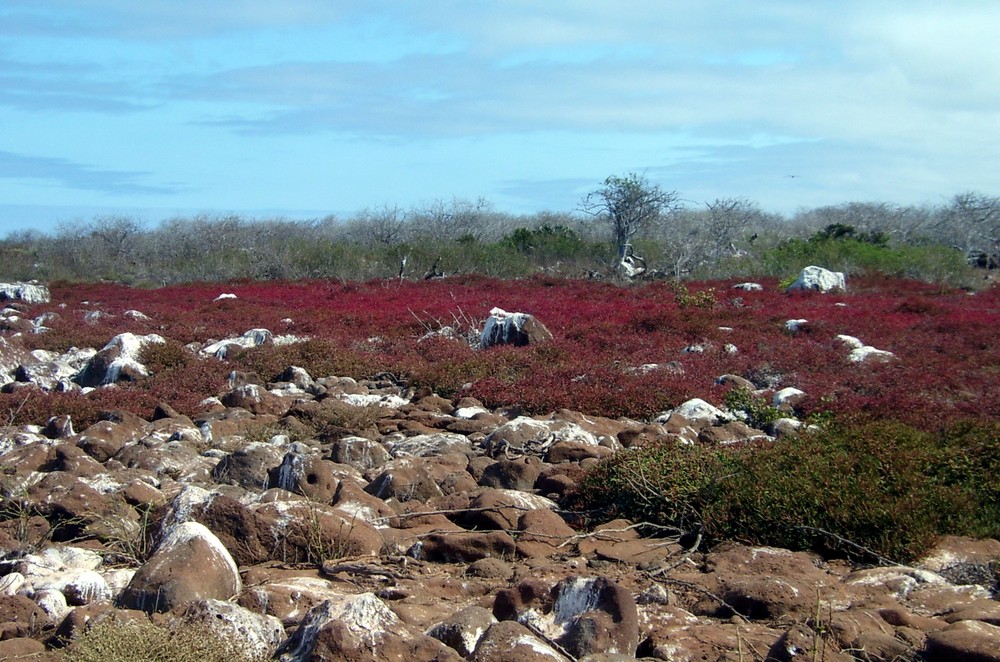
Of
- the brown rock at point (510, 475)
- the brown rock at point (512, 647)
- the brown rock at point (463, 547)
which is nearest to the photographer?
the brown rock at point (512, 647)

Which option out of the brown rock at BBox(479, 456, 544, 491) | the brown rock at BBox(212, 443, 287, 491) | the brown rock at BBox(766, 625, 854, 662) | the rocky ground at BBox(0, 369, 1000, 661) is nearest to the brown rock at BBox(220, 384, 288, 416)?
the rocky ground at BBox(0, 369, 1000, 661)

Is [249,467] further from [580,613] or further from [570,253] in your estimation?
[570,253]

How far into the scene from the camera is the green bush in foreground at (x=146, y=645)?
3.58 m

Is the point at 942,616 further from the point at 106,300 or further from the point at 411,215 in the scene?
the point at 411,215

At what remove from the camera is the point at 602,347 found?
14.3 metres

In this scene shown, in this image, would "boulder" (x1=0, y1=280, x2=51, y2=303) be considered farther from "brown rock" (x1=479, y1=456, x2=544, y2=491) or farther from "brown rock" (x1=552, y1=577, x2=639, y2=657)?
"brown rock" (x1=552, y1=577, x2=639, y2=657)

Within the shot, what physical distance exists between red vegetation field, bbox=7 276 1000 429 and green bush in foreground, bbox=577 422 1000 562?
2.32 m

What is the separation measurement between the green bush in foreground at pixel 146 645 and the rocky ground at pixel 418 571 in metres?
0.18

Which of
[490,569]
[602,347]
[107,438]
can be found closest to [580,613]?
[490,569]

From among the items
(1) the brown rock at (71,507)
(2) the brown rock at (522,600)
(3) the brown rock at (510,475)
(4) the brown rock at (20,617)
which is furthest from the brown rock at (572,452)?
(4) the brown rock at (20,617)

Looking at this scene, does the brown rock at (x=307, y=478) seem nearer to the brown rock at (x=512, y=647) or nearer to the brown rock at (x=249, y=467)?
the brown rock at (x=249, y=467)

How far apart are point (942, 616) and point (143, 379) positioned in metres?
10.2

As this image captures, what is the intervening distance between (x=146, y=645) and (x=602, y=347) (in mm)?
11077

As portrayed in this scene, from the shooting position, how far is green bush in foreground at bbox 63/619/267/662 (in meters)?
3.58
